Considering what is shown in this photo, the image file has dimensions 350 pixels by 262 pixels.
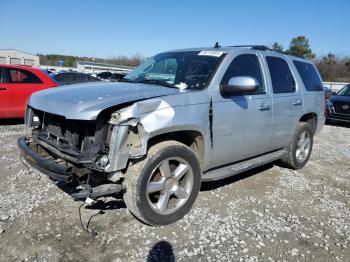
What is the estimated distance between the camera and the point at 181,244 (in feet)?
10.4

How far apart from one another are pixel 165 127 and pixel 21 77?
6.82 metres

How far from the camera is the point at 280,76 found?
196 inches

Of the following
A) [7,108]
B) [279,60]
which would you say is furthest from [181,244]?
[7,108]

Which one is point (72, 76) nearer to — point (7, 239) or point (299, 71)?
point (299, 71)

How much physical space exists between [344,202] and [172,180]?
2.65 meters

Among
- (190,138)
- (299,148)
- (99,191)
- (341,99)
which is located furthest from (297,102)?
(341,99)

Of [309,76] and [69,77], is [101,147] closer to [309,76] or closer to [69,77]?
[309,76]

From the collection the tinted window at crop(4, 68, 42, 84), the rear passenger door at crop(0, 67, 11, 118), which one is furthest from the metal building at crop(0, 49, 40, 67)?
the rear passenger door at crop(0, 67, 11, 118)

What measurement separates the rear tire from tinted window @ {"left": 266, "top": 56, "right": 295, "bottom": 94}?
0.79 metres

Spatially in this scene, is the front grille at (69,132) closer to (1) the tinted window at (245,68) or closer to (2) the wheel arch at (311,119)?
(1) the tinted window at (245,68)

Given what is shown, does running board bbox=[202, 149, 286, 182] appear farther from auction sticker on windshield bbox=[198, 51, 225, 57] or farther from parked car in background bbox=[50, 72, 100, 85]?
parked car in background bbox=[50, 72, 100, 85]

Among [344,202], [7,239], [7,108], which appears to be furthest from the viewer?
[7,108]

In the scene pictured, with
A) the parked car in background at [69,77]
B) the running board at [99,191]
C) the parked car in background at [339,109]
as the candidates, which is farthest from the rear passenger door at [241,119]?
the parked car in background at [69,77]

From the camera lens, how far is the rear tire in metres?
5.45
